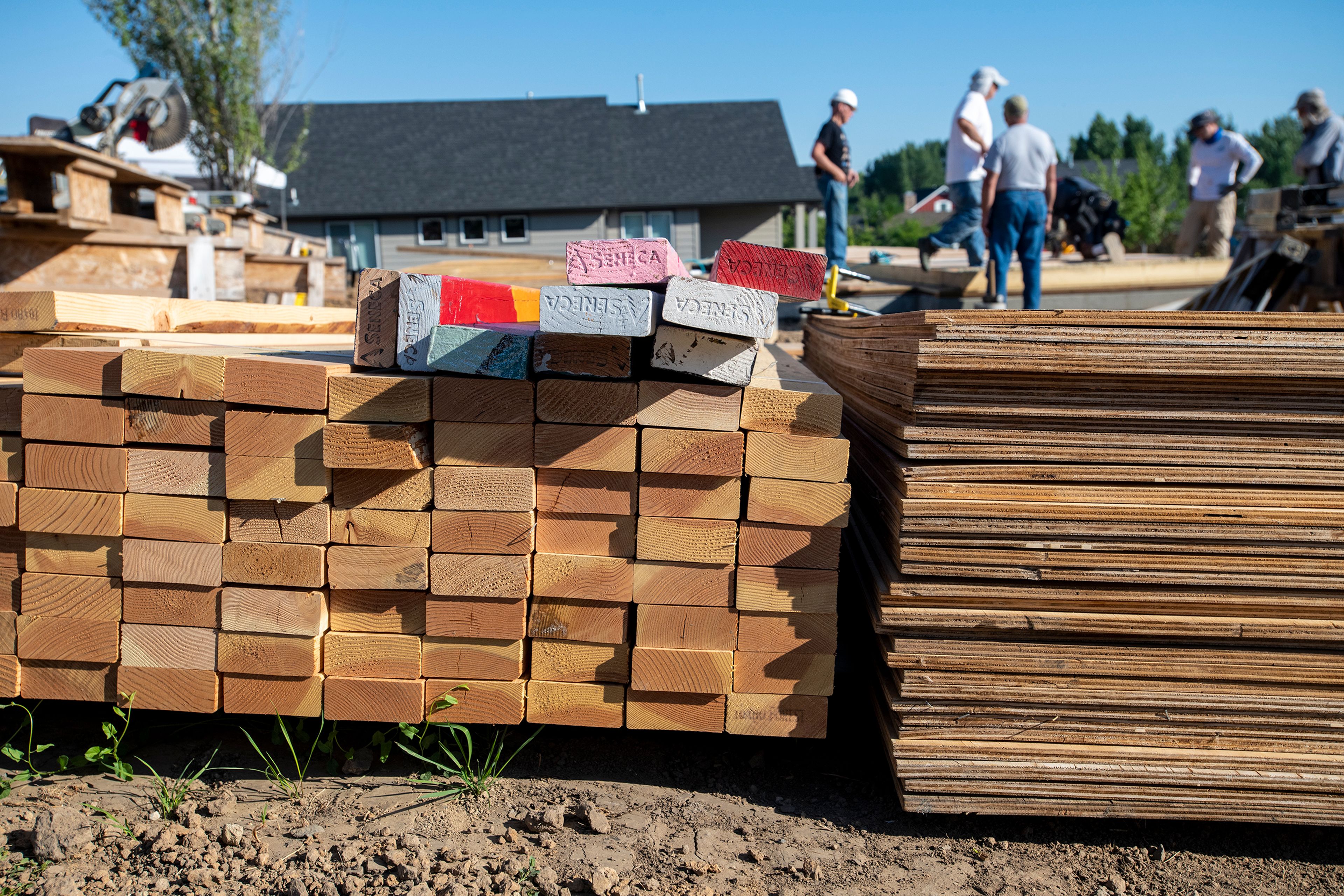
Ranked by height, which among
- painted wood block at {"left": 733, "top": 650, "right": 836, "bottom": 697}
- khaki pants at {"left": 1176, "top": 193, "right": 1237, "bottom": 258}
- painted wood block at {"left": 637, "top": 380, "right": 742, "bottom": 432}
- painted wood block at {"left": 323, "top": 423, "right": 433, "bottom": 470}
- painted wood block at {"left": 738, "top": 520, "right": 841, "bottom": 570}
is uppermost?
khaki pants at {"left": 1176, "top": 193, "right": 1237, "bottom": 258}

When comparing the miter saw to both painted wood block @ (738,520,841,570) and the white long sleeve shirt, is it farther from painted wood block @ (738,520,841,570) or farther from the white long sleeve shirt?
the white long sleeve shirt

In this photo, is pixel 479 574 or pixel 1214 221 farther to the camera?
pixel 1214 221

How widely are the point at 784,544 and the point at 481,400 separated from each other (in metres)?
1.05

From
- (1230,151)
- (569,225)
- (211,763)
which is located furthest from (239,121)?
(211,763)

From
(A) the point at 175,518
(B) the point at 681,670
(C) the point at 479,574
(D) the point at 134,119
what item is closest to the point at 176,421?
(A) the point at 175,518

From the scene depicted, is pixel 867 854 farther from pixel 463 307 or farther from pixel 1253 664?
pixel 463 307

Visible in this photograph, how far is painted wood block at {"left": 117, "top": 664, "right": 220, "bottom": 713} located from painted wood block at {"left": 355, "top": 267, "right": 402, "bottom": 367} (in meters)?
1.20

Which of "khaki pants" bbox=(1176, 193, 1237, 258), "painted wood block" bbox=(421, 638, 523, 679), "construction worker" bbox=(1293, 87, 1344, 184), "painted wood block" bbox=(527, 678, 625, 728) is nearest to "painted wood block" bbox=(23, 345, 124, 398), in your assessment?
"painted wood block" bbox=(421, 638, 523, 679)

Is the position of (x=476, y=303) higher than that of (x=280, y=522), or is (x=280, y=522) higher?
(x=476, y=303)

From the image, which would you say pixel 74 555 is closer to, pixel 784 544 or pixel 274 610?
pixel 274 610

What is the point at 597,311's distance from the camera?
2.38 m

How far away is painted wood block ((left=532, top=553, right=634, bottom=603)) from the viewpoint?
286 centimetres

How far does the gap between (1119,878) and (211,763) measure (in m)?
3.01

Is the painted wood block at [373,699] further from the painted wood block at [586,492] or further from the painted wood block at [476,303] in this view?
the painted wood block at [476,303]
